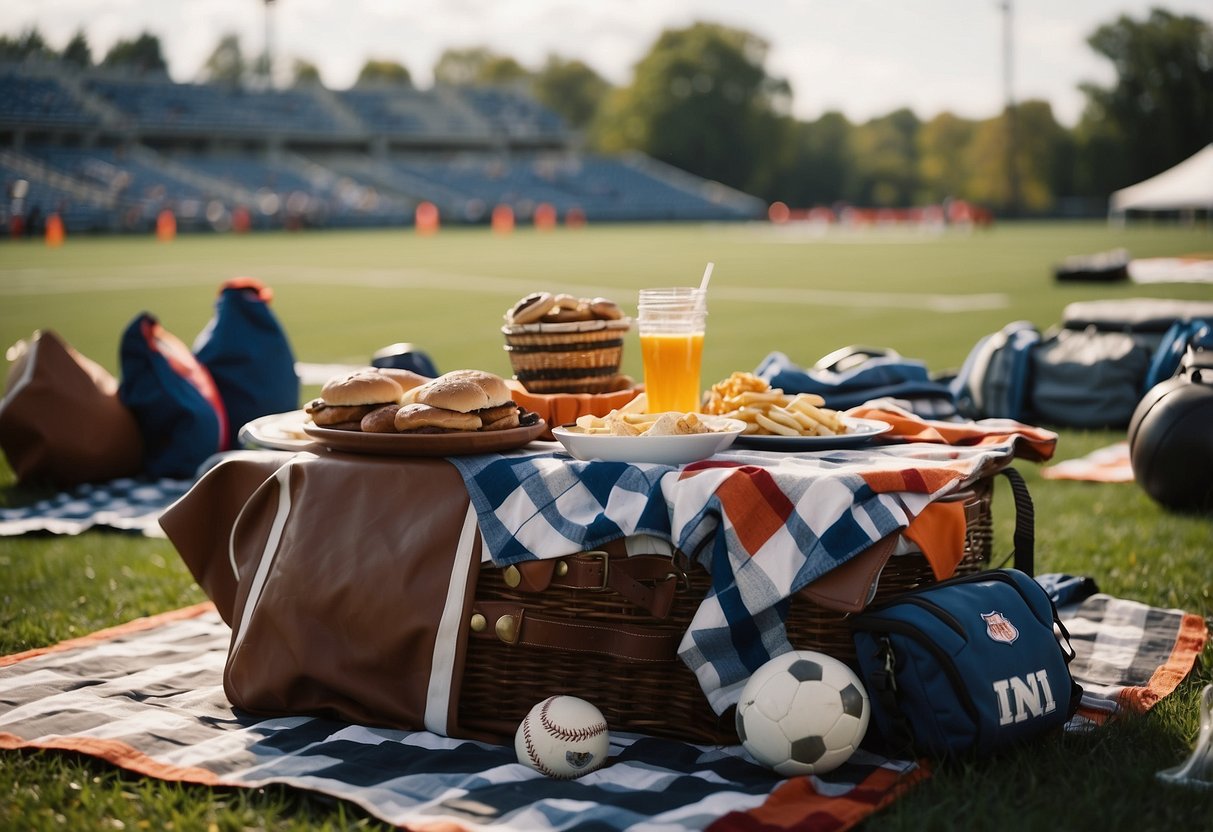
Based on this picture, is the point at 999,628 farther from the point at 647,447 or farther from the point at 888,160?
the point at 888,160

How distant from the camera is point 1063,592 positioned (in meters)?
4.52

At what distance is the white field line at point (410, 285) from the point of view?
1703 centimetres

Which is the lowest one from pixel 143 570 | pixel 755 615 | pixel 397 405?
pixel 143 570

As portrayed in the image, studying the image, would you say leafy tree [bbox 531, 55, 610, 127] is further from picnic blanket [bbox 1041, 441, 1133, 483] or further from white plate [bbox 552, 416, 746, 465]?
white plate [bbox 552, 416, 746, 465]

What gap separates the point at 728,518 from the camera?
3.02 metres

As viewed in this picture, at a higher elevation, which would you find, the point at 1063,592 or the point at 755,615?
the point at 755,615

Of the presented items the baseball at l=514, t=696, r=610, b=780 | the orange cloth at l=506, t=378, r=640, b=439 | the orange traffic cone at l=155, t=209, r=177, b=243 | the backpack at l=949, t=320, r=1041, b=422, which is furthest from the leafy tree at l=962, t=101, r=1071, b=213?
the baseball at l=514, t=696, r=610, b=780

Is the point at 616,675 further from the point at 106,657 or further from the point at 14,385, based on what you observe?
the point at 14,385

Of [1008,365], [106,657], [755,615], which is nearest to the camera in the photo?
[755,615]

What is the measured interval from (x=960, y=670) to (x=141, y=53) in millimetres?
70807

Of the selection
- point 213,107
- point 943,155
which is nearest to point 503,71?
point 943,155

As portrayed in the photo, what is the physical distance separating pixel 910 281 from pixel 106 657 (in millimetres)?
18690

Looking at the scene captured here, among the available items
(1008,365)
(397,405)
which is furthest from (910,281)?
(397,405)

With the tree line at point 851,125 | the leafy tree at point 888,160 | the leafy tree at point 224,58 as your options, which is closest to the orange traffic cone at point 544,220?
the tree line at point 851,125
